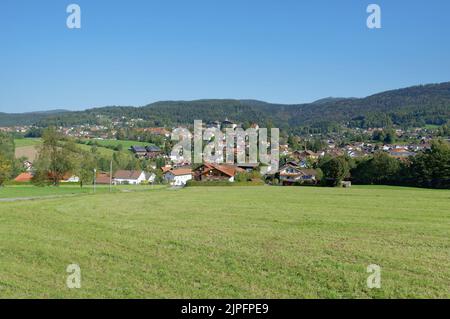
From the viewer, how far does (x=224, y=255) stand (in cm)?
1191

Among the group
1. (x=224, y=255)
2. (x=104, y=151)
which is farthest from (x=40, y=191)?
(x=104, y=151)

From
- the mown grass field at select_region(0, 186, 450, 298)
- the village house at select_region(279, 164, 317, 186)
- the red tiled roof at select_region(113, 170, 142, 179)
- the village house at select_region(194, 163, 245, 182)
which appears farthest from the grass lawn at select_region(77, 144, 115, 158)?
the mown grass field at select_region(0, 186, 450, 298)

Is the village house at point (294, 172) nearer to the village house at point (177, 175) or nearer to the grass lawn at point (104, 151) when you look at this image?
the village house at point (177, 175)

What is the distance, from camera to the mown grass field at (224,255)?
898 cm

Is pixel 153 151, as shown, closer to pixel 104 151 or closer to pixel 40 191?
pixel 104 151

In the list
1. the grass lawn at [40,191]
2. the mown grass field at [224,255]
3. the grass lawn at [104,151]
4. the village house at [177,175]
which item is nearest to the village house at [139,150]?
the grass lawn at [104,151]

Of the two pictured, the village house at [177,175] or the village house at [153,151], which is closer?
the village house at [177,175]

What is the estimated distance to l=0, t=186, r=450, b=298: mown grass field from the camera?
8977 mm

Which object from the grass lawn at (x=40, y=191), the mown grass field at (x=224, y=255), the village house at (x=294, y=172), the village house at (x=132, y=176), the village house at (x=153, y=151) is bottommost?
the village house at (x=132, y=176)

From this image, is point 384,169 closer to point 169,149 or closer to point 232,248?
point 232,248

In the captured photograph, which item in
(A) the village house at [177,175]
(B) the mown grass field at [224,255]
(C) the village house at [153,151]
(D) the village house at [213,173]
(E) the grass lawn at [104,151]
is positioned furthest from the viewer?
(C) the village house at [153,151]

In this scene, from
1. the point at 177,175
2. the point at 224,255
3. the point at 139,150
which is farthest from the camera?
the point at 139,150

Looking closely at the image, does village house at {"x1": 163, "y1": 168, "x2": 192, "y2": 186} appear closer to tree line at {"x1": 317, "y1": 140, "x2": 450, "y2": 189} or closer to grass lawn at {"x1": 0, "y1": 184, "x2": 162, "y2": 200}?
tree line at {"x1": 317, "y1": 140, "x2": 450, "y2": 189}

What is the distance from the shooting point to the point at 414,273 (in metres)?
10.3
